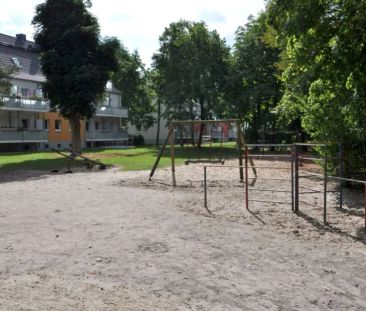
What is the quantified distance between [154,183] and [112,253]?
32.4 feet

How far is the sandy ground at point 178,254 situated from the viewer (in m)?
5.37

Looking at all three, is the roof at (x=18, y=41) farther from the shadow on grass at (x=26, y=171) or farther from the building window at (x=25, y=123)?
the shadow on grass at (x=26, y=171)

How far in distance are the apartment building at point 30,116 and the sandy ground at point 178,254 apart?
31.5 m

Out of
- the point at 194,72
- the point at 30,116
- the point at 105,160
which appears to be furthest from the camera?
the point at 30,116

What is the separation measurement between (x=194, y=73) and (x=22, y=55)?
62.0ft

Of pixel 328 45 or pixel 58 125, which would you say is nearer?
pixel 328 45

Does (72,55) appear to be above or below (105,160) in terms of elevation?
above

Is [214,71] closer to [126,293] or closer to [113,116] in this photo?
[113,116]

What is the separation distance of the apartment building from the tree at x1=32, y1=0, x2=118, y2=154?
779cm

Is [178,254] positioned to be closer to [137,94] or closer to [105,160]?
[105,160]

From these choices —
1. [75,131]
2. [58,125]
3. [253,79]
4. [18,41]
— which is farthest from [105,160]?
[18,41]

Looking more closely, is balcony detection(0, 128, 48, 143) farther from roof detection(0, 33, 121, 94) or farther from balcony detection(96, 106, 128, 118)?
balcony detection(96, 106, 128, 118)

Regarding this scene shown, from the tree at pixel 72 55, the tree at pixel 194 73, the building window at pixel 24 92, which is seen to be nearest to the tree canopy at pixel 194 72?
the tree at pixel 194 73

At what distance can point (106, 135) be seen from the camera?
56281 millimetres
